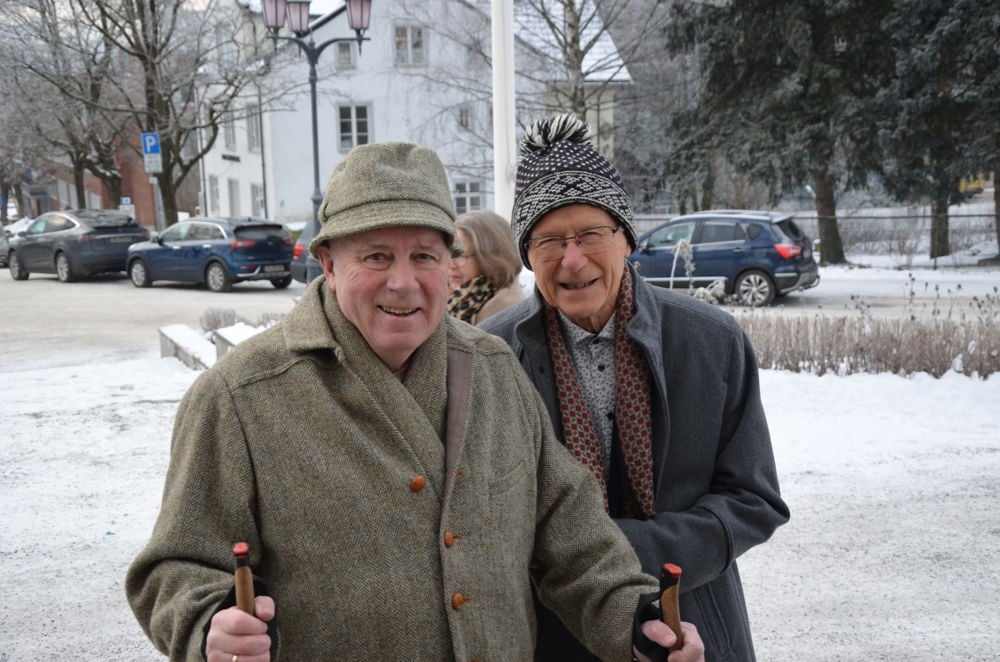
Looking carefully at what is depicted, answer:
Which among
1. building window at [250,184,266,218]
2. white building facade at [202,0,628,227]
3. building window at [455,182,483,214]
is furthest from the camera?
building window at [250,184,266,218]

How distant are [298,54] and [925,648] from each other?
2563cm

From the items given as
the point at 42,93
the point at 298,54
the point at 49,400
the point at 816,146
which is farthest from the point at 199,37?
the point at 49,400

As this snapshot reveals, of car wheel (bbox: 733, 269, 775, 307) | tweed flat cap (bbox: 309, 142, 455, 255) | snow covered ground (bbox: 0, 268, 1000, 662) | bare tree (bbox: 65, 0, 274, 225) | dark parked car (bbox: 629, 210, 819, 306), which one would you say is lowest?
snow covered ground (bbox: 0, 268, 1000, 662)

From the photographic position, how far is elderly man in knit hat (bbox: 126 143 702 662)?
163 cm

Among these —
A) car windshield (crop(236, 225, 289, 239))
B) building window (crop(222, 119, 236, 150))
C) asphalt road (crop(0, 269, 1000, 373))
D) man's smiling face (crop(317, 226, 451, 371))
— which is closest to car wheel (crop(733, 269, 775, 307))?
asphalt road (crop(0, 269, 1000, 373))

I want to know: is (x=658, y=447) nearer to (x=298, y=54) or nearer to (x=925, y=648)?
(x=925, y=648)

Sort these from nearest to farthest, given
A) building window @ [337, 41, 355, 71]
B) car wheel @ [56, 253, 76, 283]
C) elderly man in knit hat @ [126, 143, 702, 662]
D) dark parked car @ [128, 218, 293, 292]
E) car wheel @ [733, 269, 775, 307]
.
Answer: elderly man in knit hat @ [126, 143, 702, 662]
car wheel @ [733, 269, 775, 307]
dark parked car @ [128, 218, 293, 292]
car wheel @ [56, 253, 76, 283]
building window @ [337, 41, 355, 71]

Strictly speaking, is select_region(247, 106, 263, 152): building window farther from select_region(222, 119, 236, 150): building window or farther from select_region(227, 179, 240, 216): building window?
select_region(227, 179, 240, 216): building window

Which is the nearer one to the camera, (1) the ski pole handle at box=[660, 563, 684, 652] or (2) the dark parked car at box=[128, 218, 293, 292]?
(1) the ski pole handle at box=[660, 563, 684, 652]

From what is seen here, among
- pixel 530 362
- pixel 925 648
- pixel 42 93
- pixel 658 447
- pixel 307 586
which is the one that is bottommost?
pixel 925 648

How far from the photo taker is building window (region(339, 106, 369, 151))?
36.0 meters

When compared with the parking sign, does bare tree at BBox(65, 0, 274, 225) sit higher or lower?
higher

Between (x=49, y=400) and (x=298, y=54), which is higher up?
(x=298, y=54)

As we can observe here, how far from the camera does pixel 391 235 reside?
1.76 m
